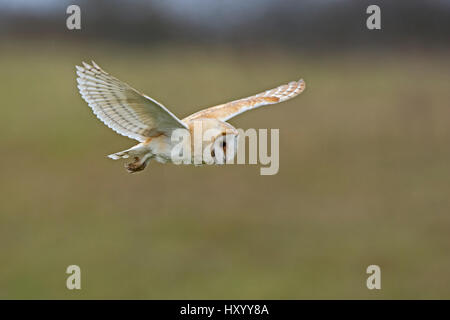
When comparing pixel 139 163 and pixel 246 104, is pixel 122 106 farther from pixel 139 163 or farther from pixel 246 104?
pixel 246 104

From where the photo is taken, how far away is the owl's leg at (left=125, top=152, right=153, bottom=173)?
340 cm

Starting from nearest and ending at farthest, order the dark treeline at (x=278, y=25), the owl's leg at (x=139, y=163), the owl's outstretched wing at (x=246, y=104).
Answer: the owl's leg at (x=139, y=163) < the owl's outstretched wing at (x=246, y=104) < the dark treeline at (x=278, y=25)

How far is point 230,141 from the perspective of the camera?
3.30 metres

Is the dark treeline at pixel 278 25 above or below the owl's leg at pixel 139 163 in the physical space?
above

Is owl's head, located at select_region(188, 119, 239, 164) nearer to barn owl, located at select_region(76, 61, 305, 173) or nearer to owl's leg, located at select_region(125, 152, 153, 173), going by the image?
barn owl, located at select_region(76, 61, 305, 173)

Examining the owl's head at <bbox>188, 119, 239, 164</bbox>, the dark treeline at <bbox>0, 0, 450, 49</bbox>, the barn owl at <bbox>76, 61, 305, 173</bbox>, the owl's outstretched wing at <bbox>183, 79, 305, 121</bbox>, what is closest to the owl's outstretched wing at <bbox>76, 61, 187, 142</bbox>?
the barn owl at <bbox>76, 61, 305, 173</bbox>

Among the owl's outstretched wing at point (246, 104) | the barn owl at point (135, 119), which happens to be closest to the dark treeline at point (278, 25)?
the owl's outstretched wing at point (246, 104)

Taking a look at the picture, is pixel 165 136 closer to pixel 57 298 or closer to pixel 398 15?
pixel 57 298

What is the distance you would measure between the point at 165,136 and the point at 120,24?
621 inches

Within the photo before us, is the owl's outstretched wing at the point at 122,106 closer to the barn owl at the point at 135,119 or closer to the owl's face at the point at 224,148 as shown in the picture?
the barn owl at the point at 135,119

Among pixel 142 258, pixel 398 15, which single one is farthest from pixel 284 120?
pixel 398 15

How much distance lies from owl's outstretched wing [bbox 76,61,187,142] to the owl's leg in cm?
9

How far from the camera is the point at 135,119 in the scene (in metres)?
3.41

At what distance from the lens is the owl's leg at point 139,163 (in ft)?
11.1
